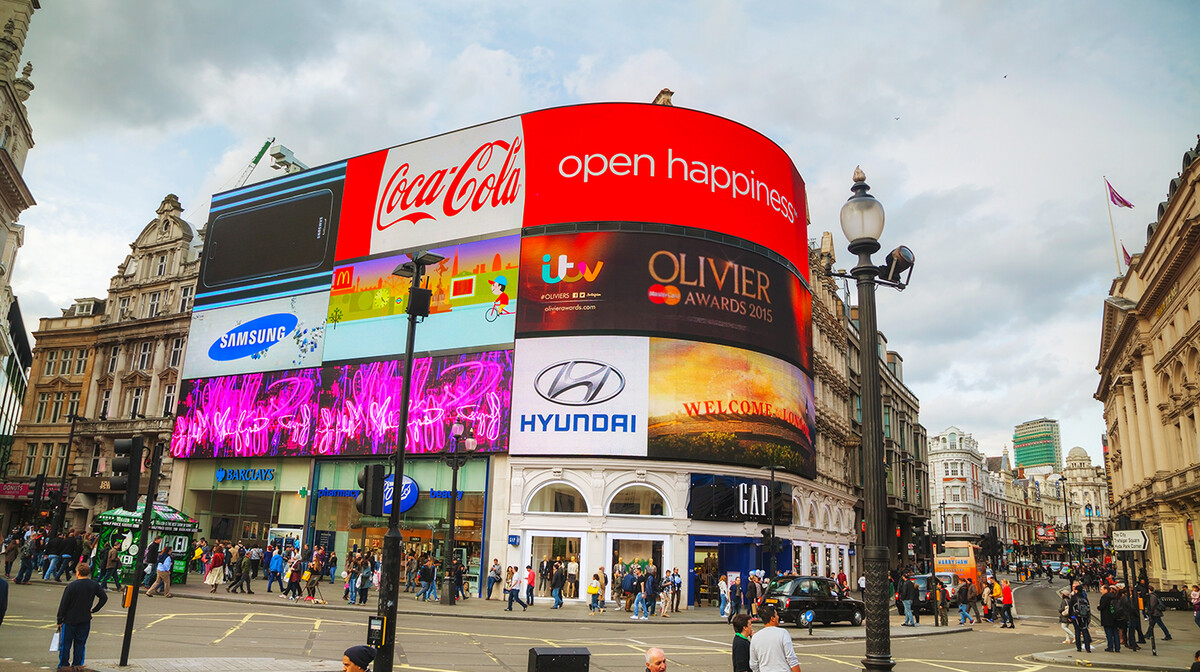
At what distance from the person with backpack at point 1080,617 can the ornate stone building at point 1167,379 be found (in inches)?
932

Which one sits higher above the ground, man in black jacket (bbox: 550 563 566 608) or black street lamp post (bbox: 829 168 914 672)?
black street lamp post (bbox: 829 168 914 672)

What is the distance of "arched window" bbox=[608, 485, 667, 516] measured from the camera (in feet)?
121

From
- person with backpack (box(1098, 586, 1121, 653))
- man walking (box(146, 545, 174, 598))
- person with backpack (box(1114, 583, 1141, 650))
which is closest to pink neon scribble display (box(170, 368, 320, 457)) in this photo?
man walking (box(146, 545, 174, 598))

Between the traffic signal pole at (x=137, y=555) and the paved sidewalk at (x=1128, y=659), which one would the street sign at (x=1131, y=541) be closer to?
the paved sidewalk at (x=1128, y=659)

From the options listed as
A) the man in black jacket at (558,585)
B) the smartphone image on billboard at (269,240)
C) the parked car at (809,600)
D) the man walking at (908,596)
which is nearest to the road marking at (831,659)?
the parked car at (809,600)

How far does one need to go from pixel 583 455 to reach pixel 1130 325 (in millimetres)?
43967

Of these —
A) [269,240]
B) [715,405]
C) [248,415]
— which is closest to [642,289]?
[715,405]

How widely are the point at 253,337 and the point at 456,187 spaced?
1662 centimetres

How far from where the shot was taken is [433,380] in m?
41.2

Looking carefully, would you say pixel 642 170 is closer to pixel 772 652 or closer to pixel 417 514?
pixel 417 514

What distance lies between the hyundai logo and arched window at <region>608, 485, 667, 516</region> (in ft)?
→ 14.3

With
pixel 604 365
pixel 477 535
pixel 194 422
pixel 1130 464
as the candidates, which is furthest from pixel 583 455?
pixel 1130 464

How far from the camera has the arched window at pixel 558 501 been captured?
1462 inches

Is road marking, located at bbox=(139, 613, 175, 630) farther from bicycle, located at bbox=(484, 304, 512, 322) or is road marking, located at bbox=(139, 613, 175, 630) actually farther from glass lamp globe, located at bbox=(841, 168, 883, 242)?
bicycle, located at bbox=(484, 304, 512, 322)
